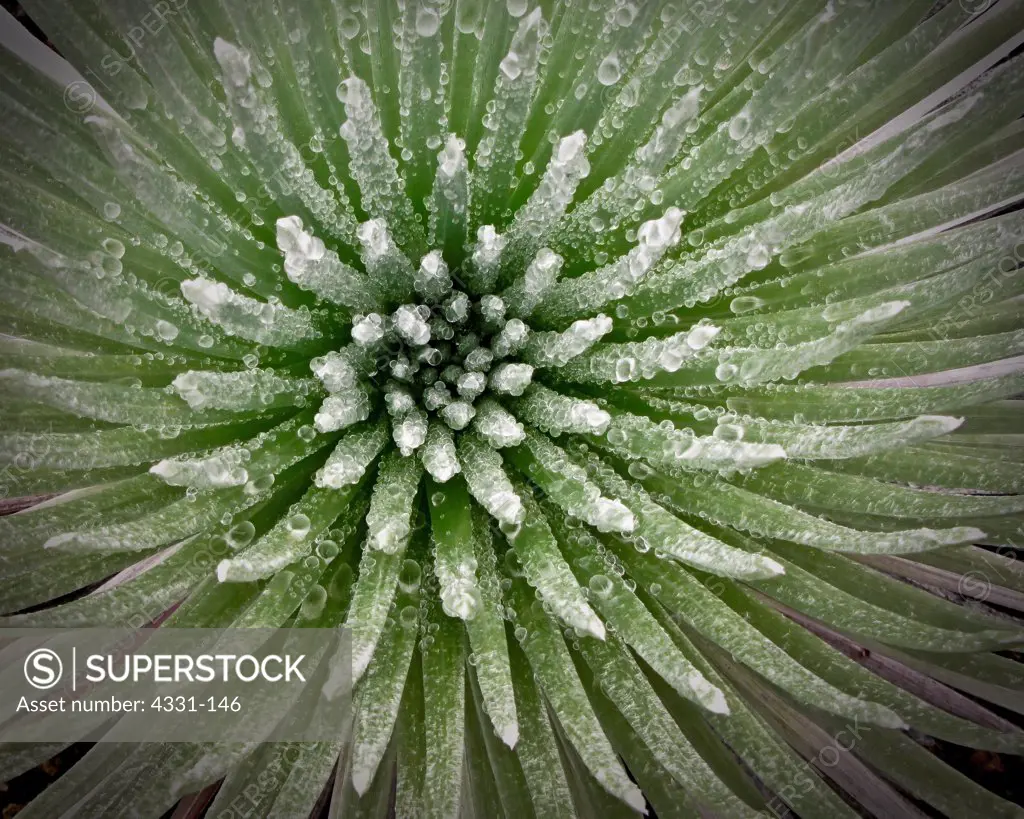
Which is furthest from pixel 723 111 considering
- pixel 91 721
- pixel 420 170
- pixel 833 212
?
pixel 91 721

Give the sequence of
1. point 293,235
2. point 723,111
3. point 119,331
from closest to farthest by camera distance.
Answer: point 293,235, point 119,331, point 723,111

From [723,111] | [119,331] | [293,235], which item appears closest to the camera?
[293,235]

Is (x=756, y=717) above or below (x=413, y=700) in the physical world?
below

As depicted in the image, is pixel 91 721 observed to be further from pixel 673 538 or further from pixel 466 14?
pixel 466 14

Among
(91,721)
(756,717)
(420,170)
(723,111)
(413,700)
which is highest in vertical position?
(420,170)

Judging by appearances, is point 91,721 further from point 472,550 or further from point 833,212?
point 833,212

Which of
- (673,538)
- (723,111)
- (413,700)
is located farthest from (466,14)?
(413,700)

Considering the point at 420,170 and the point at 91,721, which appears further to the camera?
the point at 420,170
